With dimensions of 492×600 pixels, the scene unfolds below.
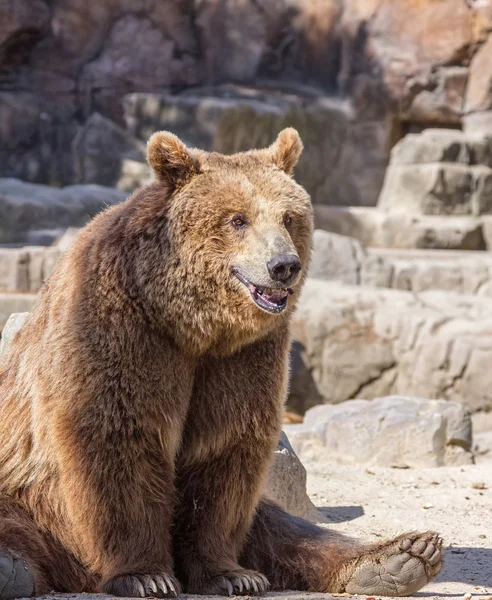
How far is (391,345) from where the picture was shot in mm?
10156

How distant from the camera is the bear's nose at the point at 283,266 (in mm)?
3334

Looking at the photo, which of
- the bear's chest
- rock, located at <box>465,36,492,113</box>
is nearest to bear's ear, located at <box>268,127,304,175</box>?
the bear's chest

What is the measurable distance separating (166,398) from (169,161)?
876 mm

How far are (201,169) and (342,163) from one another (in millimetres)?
17494

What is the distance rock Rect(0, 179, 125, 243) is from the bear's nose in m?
11.8

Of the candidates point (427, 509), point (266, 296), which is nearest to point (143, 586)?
point (266, 296)

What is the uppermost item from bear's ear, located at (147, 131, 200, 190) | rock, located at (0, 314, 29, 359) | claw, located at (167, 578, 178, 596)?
bear's ear, located at (147, 131, 200, 190)

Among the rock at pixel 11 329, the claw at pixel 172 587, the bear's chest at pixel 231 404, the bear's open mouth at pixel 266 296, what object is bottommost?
the claw at pixel 172 587

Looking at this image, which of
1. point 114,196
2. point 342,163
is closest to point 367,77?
point 342,163

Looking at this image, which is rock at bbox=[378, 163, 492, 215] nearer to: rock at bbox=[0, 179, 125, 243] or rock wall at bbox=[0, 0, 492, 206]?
rock wall at bbox=[0, 0, 492, 206]

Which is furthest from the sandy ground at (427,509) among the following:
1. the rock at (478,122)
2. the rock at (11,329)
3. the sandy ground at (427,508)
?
the rock at (478,122)

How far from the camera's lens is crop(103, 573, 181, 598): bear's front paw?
325 centimetres

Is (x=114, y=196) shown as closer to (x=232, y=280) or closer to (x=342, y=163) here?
(x=342, y=163)

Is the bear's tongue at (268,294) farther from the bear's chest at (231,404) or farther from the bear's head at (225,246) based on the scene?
the bear's chest at (231,404)
